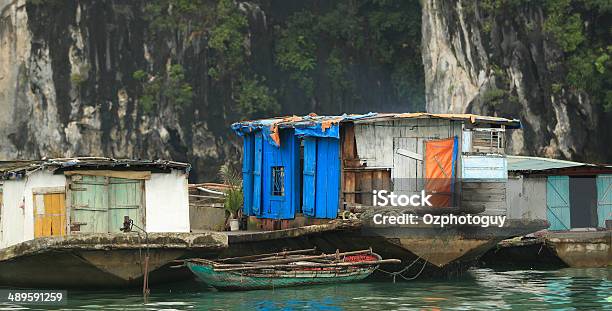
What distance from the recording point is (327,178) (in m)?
21.5

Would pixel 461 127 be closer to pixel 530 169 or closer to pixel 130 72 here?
pixel 530 169

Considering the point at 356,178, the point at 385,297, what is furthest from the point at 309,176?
the point at 385,297

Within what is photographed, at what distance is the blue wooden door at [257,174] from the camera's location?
23375mm

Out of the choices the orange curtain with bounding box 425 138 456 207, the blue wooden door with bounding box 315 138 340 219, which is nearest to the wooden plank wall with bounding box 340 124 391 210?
the blue wooden door with bounding box 315 138 340 219

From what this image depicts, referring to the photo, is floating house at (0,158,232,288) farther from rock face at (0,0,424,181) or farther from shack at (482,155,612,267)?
rock face at (0,0,424,181)

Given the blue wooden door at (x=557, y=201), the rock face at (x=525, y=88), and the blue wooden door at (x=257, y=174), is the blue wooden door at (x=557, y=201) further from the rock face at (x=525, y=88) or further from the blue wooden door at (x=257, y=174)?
the rock face at (x=525, y=88)

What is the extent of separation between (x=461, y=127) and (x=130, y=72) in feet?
84.3

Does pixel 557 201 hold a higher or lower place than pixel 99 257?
higher

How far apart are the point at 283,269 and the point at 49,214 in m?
3.86

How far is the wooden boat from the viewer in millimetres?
18984

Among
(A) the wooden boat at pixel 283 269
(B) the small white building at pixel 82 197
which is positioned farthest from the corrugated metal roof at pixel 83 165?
(A) the wooden boat at pixel 283 269

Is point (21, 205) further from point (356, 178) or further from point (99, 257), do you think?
point (356, 178)

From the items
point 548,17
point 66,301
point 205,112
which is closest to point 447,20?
point 548,17

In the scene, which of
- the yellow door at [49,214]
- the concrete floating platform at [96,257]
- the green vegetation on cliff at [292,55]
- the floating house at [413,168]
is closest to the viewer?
the concrete floating platform at [96,257]
